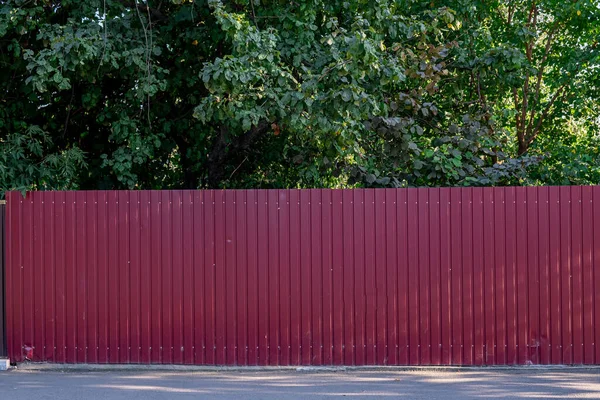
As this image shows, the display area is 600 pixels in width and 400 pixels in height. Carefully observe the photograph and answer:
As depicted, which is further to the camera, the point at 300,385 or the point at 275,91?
the point at 275,91

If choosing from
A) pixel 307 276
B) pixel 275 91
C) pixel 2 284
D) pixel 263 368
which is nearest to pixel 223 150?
pixel 275 91

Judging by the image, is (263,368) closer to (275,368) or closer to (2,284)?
(275,368)

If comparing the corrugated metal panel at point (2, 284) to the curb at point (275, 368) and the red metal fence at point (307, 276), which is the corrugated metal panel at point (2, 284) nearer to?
the red metal fence at point (307, 276)

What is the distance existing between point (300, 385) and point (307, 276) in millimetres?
1185

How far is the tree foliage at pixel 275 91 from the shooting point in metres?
8.74

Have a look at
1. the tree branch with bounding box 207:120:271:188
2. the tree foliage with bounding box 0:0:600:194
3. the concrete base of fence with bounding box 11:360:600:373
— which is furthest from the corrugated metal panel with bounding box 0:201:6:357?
the tree branch with bounding box 207:120:271:188

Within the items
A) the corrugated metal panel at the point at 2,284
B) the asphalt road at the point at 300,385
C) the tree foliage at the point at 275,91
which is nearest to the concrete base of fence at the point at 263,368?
the asphalt road at the point at 300,385

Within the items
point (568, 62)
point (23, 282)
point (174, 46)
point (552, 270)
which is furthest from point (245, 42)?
point (568, 62)

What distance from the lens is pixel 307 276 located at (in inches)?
310

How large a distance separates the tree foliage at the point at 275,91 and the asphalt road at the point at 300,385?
2.40m

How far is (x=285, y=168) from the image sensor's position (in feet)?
40.6

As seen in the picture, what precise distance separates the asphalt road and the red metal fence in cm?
28

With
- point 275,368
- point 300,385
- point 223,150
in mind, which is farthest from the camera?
point 223,150

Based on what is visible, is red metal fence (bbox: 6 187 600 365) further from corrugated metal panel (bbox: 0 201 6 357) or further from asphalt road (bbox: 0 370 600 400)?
asphalt road (bbox: 0 370 600 400)
